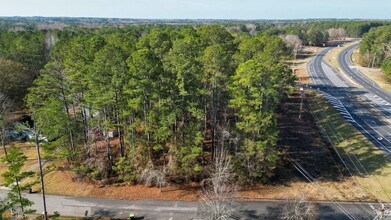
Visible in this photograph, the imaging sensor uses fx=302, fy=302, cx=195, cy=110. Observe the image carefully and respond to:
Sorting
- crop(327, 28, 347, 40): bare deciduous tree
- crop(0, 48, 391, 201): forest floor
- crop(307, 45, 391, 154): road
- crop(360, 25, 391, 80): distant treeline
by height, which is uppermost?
crop(327, 28, 347, 40): bare deciduous tree

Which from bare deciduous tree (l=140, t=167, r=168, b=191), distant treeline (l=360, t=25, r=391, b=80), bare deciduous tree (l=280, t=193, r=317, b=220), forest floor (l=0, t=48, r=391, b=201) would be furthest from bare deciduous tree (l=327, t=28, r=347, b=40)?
bare deciduous tree (l=140, t=167, r=168, b=191)

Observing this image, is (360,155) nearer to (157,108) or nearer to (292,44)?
(157,108)

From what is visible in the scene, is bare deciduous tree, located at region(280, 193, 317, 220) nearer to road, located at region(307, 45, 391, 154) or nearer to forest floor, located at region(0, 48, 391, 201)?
forest floor, located at region(0, 48, 391, 201)

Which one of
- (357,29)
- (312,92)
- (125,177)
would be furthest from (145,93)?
(357,29)

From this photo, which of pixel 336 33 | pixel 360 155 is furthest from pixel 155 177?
pixel 336 33

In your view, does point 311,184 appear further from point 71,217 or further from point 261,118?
point 71,217

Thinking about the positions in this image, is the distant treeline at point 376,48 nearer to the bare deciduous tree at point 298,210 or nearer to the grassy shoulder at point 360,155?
the grassy shoulder at point 360,155
